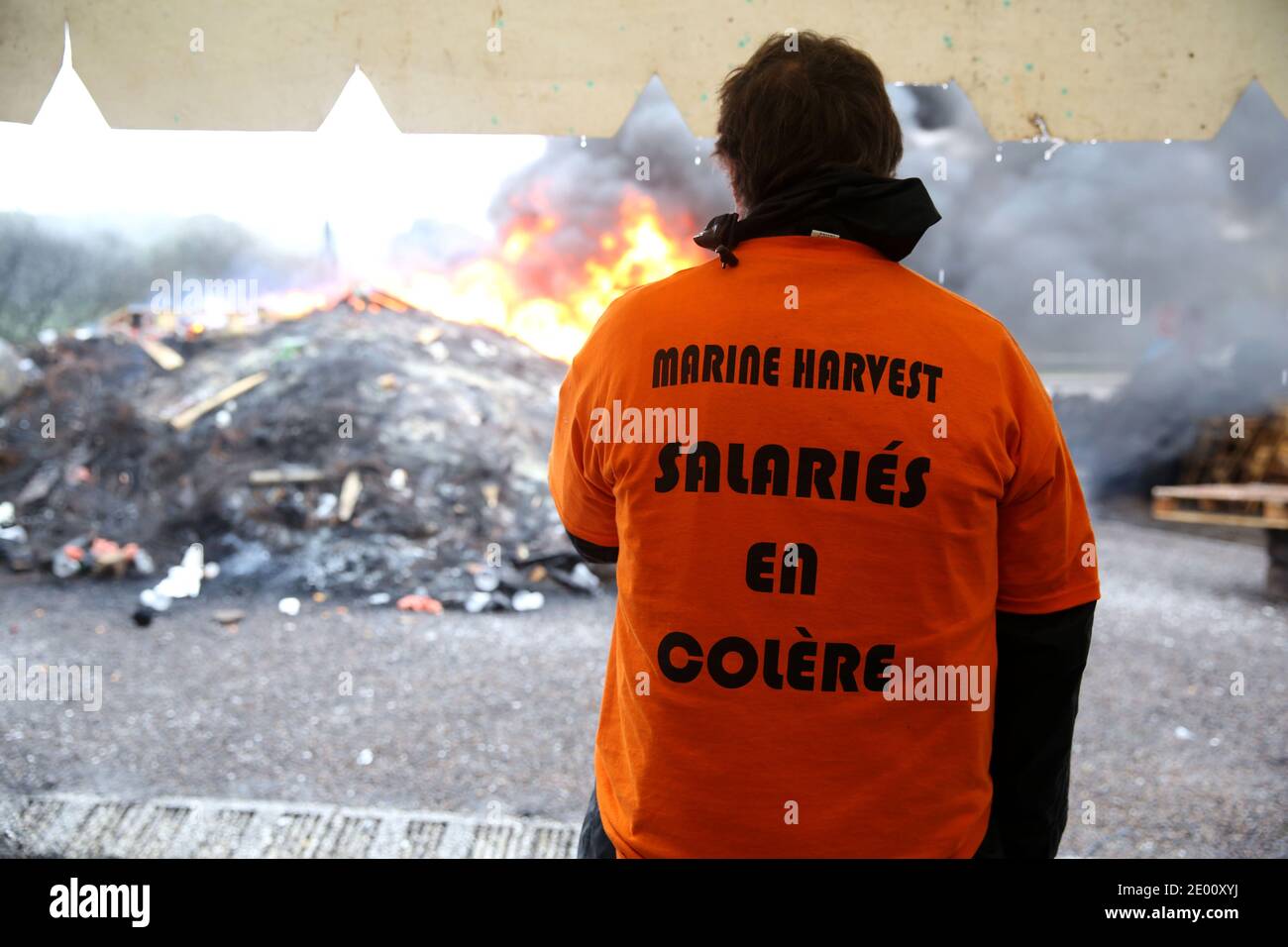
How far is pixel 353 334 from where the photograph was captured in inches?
355

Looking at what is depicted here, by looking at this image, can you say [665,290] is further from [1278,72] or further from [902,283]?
[1278,72]

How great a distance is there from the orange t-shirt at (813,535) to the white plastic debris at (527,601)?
525 centimetres

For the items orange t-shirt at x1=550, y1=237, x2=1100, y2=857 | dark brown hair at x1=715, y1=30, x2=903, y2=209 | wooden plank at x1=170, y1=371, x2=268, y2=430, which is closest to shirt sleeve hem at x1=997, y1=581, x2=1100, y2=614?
orange t-shirt at x1=550, y1=237, x2=1100, y2=857

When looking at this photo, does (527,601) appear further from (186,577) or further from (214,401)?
(214,401)

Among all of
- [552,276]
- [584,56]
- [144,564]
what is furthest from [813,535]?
[144,564]

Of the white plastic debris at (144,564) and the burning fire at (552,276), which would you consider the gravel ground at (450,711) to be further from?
the burning fire at (552,276)

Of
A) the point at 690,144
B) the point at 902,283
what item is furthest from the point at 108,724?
the point at 690,144

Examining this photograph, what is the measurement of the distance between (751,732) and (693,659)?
0.46 ft

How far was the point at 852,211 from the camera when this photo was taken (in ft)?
4.55

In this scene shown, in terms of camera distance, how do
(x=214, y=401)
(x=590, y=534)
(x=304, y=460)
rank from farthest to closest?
(x=214, y=401)
(x=304, y=460)
(x=590, y=534)

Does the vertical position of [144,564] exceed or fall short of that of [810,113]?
it falls short

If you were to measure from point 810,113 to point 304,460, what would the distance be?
24.2 feet

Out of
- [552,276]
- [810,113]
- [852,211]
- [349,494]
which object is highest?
[810,113]
